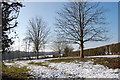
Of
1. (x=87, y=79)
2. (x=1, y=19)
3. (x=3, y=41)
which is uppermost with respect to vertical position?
(x=1, y=19)

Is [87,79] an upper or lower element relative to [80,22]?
lower

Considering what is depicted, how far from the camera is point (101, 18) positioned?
2084cm

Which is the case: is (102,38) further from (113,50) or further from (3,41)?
(3,41)

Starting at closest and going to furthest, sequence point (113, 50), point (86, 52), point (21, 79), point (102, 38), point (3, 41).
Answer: point (21, 79), point (3, 41), point (113, 50), point (102, 38), point (86, 52)

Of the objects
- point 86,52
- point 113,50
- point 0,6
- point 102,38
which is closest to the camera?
point 0,6

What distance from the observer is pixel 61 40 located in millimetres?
21797

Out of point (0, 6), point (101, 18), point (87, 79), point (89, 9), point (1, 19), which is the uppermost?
point (89, 9)

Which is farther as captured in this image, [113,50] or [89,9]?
[89,9]

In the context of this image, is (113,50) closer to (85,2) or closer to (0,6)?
(85,2)

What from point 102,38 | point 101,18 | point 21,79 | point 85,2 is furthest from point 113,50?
point 21,79

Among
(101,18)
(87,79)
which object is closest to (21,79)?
(87,79)

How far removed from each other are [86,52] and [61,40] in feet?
27.7

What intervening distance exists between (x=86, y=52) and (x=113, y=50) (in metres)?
9.07

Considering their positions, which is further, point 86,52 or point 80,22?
point 86,52
